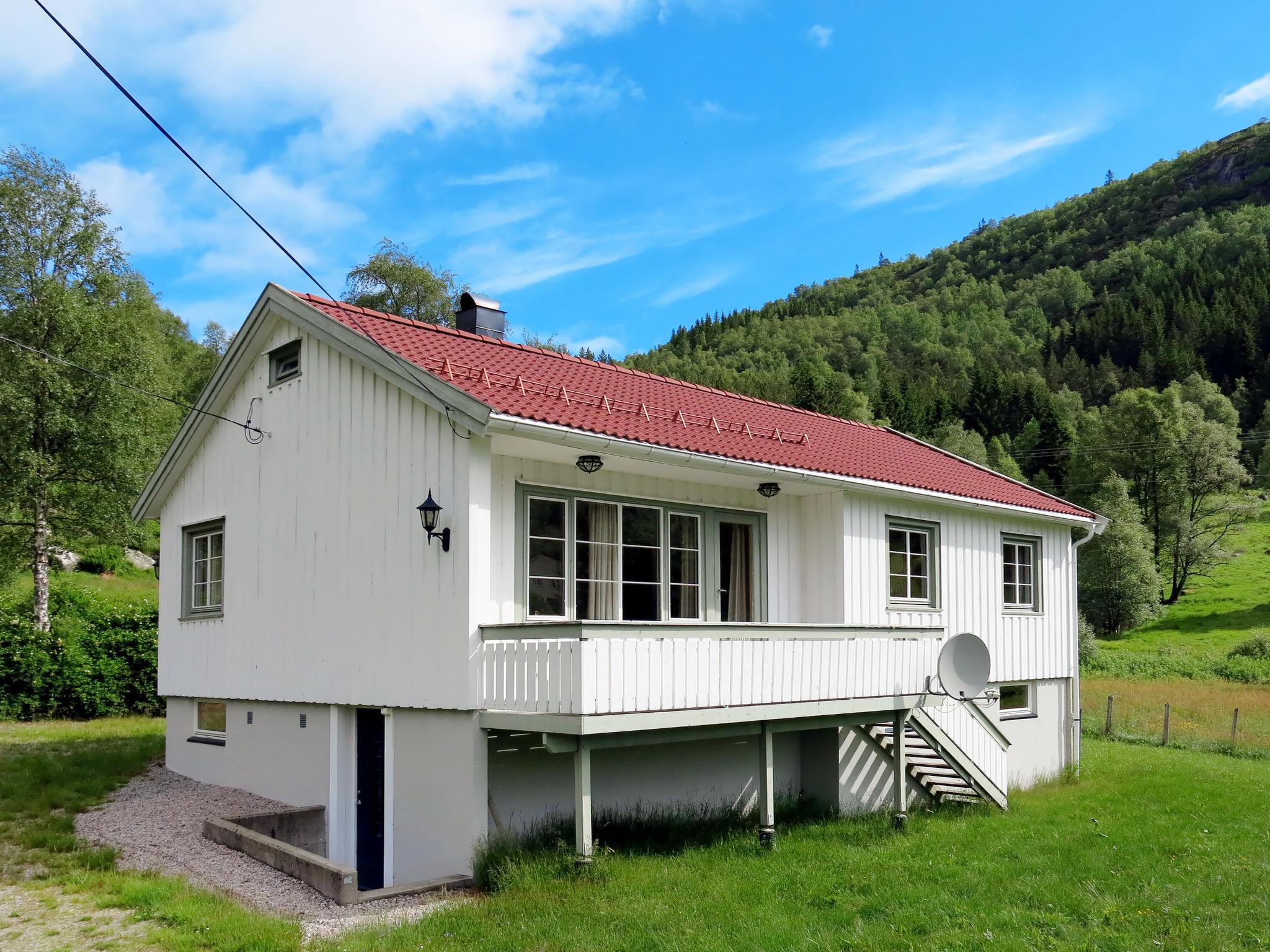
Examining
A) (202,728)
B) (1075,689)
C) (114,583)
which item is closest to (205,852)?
(202,728)

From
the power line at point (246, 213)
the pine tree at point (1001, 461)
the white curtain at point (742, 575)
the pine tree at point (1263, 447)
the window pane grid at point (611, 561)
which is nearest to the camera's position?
the power line at point (246, 213)

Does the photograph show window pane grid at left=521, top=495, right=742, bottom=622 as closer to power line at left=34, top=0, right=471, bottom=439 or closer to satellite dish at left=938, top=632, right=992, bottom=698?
power line at left=34, top=0, right=471, bottom=439

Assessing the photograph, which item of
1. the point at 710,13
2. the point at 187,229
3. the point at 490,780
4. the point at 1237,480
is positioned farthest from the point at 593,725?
the point at 1237,480

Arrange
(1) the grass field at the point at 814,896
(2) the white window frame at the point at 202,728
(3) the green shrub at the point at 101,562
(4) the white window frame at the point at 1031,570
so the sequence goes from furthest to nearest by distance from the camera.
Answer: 1. (3) the green shrub at the point at 101,562
2. (4) the white window frame at the point at 1031,570
3. (2) the white window frame at the point at 202,728
4. (1) the grass field at the point at 814,896

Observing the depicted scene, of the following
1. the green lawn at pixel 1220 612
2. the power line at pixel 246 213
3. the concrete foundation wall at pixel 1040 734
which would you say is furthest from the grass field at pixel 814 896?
the green lawn at pixel 1220 612

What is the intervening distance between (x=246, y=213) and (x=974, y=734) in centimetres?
1012

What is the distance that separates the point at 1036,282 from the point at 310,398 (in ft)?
387

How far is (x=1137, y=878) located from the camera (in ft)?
31.0

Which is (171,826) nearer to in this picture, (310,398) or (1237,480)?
(310,398)

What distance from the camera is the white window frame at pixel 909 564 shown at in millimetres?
14438

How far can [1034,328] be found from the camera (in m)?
105

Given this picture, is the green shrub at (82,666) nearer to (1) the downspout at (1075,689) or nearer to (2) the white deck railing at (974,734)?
(2) the white deck railing at (974,734)

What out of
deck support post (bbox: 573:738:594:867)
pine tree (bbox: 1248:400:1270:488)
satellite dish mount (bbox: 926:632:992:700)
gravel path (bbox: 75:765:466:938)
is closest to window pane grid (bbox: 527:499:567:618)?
deck support post (bbox: 573:738:594:867)

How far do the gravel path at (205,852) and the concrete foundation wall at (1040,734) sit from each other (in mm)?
10091
